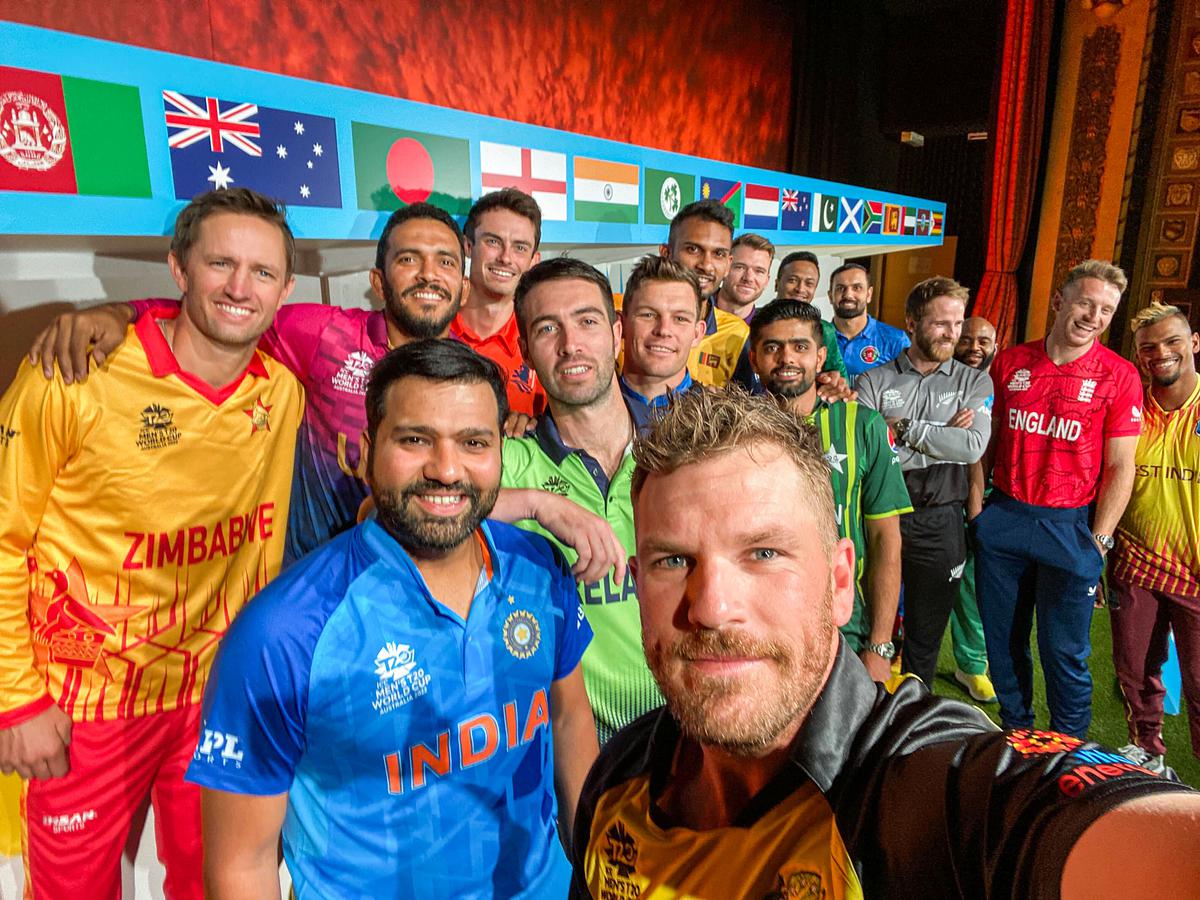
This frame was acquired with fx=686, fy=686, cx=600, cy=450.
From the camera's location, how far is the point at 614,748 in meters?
1.09

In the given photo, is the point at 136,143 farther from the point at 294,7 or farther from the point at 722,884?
the point at 722,884

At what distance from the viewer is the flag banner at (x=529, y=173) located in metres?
3.10

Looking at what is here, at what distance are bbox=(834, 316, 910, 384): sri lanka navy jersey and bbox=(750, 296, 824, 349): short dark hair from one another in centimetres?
208

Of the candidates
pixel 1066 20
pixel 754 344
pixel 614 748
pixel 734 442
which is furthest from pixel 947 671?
pixel 1066 20

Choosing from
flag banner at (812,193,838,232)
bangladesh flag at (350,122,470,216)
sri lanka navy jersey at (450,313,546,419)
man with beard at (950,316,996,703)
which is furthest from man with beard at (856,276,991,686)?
flag banner at (812,193,838,232)

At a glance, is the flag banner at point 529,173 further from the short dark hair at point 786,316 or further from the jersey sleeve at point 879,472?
the jersey sleeve at point 879,472

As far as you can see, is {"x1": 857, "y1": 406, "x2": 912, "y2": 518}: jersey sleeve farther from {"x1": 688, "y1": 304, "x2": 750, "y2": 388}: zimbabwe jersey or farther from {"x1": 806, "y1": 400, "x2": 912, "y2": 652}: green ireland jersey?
{"x1": 688, "y1": 304, "x2": 750, "y2": 388}: zimbabwe jersey

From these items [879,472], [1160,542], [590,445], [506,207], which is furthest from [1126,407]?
[506,207]

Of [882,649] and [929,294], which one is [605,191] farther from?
[882,649]

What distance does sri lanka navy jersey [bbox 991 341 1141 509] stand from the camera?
2836 millimetres

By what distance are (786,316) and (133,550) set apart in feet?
6.63

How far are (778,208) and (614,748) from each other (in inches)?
200

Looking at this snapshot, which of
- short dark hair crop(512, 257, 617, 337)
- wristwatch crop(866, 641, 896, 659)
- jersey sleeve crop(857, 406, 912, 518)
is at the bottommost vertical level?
wristwatch crop(866, 641, 896, 659)

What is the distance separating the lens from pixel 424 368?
1.36 m
